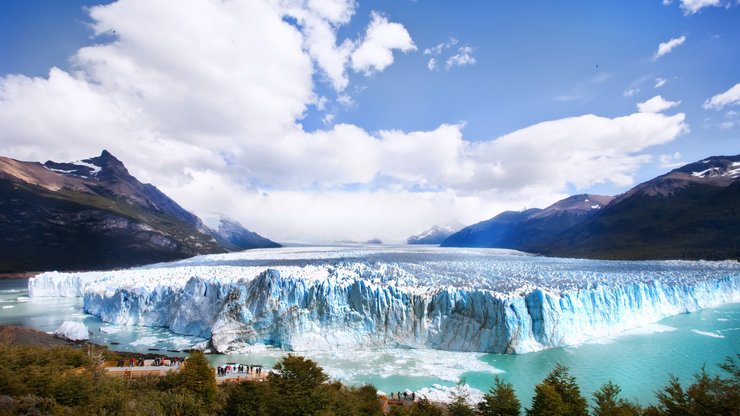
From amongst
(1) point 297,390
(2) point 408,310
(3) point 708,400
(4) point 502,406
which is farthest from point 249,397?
(2) point 408,310

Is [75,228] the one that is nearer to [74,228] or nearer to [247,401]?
[74,228]

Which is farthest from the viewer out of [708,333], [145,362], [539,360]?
[708,333]

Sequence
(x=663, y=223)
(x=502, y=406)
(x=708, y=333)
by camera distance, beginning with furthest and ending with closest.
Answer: (x=663, y=223) < (x=708, y=333) < (x=502, y=406)

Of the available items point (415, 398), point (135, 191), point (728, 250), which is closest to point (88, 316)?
point (415, 398)

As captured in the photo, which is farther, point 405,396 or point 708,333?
point 708,333

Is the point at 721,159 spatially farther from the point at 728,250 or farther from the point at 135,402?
the point at 135,402

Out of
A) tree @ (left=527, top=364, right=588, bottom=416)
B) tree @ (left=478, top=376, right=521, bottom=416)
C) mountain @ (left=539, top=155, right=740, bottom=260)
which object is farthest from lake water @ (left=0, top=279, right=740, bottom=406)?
mountain @ (left=539, top=155, right=740, bottom=260)
